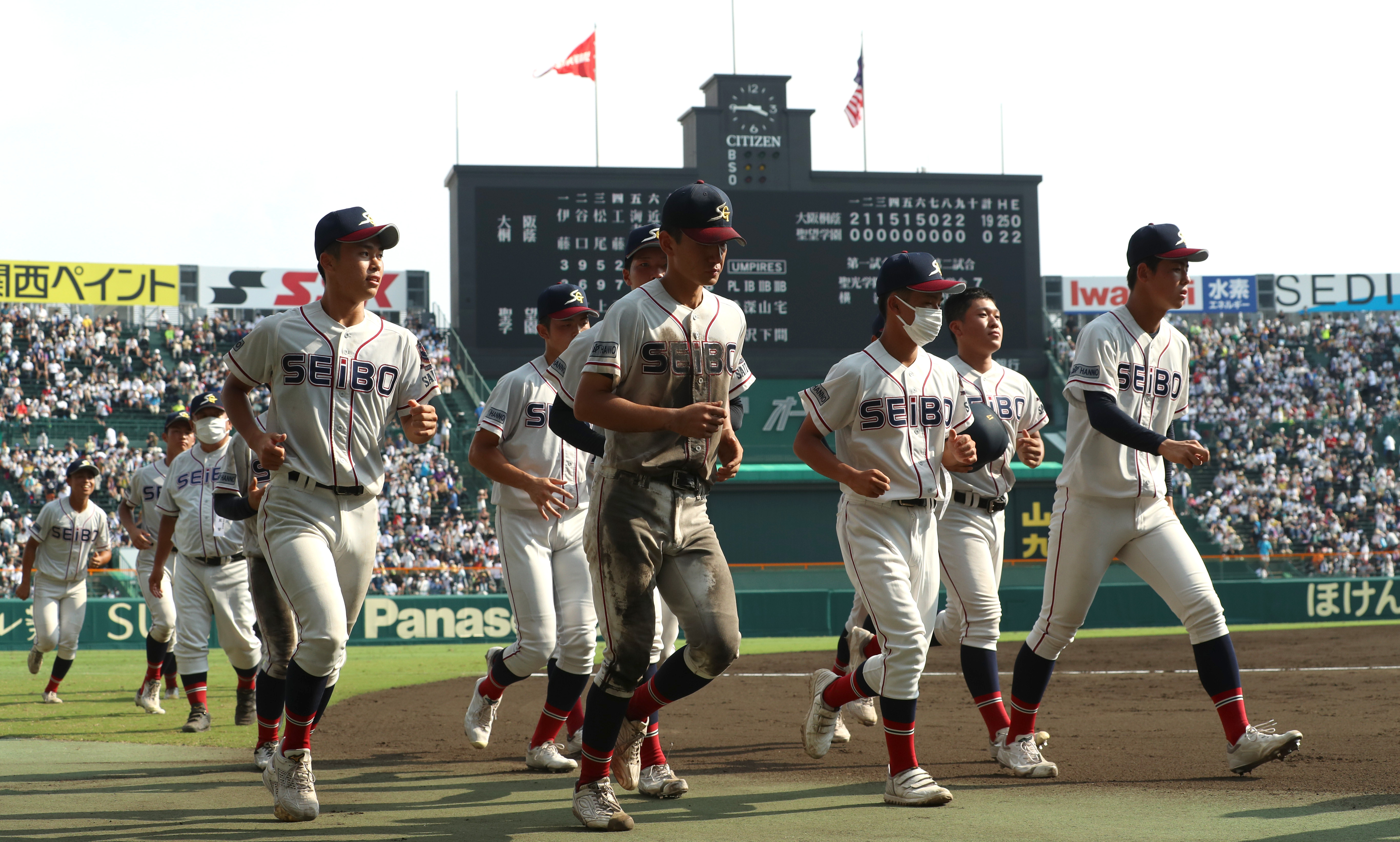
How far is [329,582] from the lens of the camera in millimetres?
5102

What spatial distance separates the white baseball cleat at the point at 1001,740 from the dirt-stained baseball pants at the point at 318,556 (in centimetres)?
297

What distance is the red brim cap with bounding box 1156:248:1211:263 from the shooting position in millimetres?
6035

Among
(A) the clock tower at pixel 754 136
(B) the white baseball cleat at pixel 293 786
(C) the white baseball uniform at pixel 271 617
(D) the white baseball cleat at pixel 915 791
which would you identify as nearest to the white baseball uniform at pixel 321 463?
Result: (B) the white baseball cleat at pixel 293 786

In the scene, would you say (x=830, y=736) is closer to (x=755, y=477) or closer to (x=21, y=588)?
(x=21, y=588)

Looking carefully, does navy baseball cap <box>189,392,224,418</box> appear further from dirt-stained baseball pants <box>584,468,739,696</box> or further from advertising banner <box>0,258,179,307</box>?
advertising banner <box>0,258,179,307</box>

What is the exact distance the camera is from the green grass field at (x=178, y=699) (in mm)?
8359

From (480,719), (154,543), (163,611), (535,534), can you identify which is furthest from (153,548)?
(535,534)

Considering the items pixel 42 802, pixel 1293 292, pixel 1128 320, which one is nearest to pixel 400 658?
pixel 42 802

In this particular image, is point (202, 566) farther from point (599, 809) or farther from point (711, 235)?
point (711, 235)

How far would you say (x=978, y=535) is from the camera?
254 inches

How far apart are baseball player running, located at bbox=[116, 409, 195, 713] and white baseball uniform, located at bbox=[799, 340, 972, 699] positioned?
572 cm

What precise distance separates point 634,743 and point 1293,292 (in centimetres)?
4461

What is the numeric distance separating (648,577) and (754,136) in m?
22.0

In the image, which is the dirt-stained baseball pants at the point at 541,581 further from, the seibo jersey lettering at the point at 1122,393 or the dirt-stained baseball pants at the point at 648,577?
the seibo jersey lettering at the point at 1122,393
